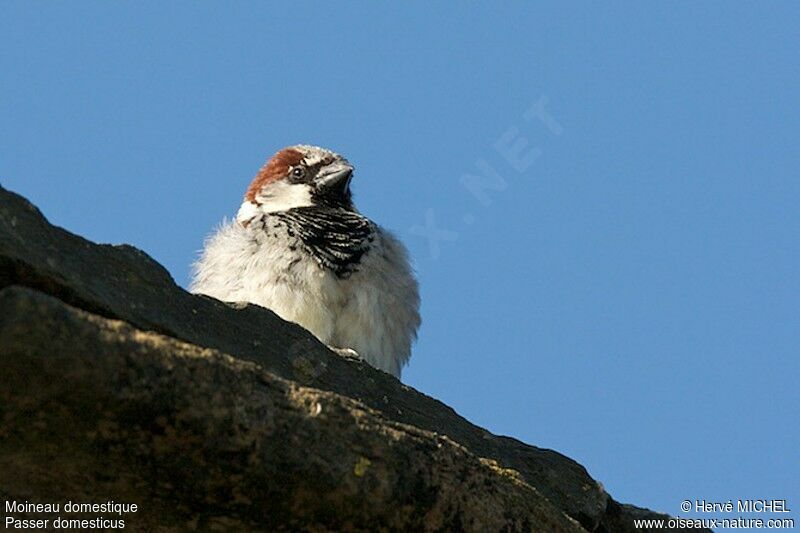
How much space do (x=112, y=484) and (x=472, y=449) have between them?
4.15 feet

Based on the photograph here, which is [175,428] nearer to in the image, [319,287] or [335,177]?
[319,287]

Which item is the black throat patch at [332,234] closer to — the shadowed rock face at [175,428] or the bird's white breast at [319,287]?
the bird's white breast at [319,287]

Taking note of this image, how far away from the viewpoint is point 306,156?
24.1ft

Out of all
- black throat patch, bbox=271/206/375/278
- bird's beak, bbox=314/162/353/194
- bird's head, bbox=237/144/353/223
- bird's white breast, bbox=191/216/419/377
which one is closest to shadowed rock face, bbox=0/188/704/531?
bird's white breast, bbox=191/216/419/377

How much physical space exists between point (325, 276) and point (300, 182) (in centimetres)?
132

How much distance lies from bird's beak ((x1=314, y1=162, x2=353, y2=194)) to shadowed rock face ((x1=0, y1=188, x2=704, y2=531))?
4083mm

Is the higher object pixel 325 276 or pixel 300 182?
pixel 300 182

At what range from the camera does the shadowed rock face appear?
2096 mm

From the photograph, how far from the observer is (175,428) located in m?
2.22

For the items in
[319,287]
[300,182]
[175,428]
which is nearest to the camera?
[175,428]

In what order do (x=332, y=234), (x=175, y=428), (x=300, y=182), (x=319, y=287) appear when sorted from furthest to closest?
(x=300, y=182), (x=332, y=234), (x=319, y=287), (x=175, y=428)

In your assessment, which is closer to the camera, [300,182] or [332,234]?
[332,234]

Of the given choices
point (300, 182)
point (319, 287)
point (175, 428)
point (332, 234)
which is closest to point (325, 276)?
point (319, 287)

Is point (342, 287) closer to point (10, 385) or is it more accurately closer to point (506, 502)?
point (506, 502)
